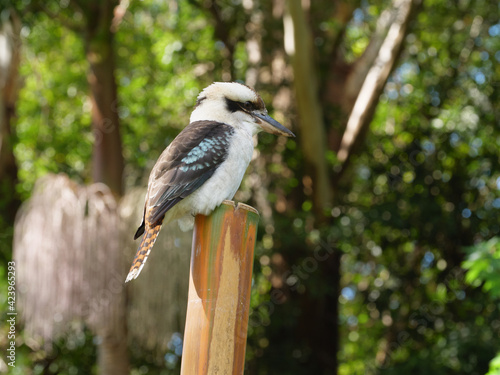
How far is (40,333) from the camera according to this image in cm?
502

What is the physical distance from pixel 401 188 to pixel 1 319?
12.0 feet

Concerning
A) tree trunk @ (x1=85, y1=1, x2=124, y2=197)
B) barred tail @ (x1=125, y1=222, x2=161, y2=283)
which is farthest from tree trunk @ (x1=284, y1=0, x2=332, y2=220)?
barred tail @ (x1=125, y1=222, x2=161, y2=283)

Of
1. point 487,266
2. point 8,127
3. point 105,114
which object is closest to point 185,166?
point 487,266

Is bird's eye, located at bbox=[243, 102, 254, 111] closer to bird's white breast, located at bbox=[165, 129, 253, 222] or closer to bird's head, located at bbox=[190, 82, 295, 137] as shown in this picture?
bird's head, located at bbox=[190, 82, 295, 137]

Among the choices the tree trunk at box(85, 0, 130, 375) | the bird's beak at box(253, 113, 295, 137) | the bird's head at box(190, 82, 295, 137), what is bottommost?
the bird's beak at box(253, 113, 295, 137)

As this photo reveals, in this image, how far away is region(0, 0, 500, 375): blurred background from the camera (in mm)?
5246

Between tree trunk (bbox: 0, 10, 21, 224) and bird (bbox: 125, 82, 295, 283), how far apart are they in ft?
14.5

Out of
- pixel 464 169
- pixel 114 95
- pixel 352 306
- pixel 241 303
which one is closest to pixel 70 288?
pixel 114 95

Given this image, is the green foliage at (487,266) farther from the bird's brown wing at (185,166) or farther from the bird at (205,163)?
the bird's brown wing at (185,166)

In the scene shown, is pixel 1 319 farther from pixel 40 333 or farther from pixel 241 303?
pixel 241 303

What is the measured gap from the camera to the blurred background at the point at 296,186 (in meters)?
5.25

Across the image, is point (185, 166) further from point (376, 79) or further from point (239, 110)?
point (376, 79)

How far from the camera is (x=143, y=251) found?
8.06ft

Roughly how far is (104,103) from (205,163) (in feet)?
12.0
